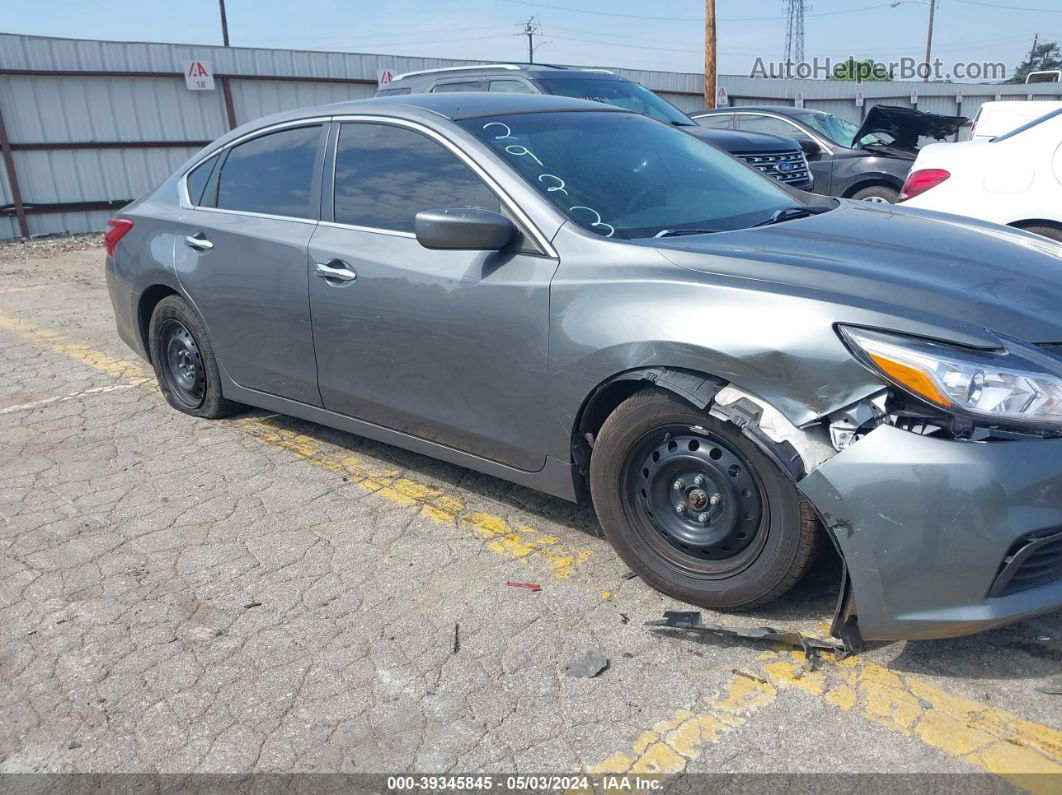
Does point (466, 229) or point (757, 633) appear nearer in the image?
point (757, 633)

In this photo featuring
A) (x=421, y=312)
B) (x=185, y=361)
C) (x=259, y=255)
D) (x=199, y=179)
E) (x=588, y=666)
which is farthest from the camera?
(x=185, y=361)

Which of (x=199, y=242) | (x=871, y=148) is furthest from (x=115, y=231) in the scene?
(x=871, y=148)

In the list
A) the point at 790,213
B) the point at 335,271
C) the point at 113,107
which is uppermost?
the point at 113,107

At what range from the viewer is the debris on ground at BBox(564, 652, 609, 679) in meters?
2.75

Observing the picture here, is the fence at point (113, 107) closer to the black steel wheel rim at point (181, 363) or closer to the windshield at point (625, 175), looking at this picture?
the black steel wheel rim at point (181, 363)

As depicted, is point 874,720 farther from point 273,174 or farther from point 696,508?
point 273,174

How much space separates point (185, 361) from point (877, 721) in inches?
162

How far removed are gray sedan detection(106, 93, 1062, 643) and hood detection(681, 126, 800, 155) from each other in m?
4.60

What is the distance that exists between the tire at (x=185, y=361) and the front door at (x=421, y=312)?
1.08 metres

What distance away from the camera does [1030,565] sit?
7.96ft

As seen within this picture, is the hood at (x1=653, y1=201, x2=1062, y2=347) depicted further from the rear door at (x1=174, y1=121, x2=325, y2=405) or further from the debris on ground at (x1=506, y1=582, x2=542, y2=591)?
the rear door at (x1=174, y1=121, x2=325, y2=405)

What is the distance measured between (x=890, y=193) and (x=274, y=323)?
26.6ft

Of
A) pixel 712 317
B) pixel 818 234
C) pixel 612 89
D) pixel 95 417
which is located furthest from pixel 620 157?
pixel 612 89

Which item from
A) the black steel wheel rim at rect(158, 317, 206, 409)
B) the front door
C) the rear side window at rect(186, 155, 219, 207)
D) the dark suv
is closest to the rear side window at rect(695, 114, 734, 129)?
the dark suv
